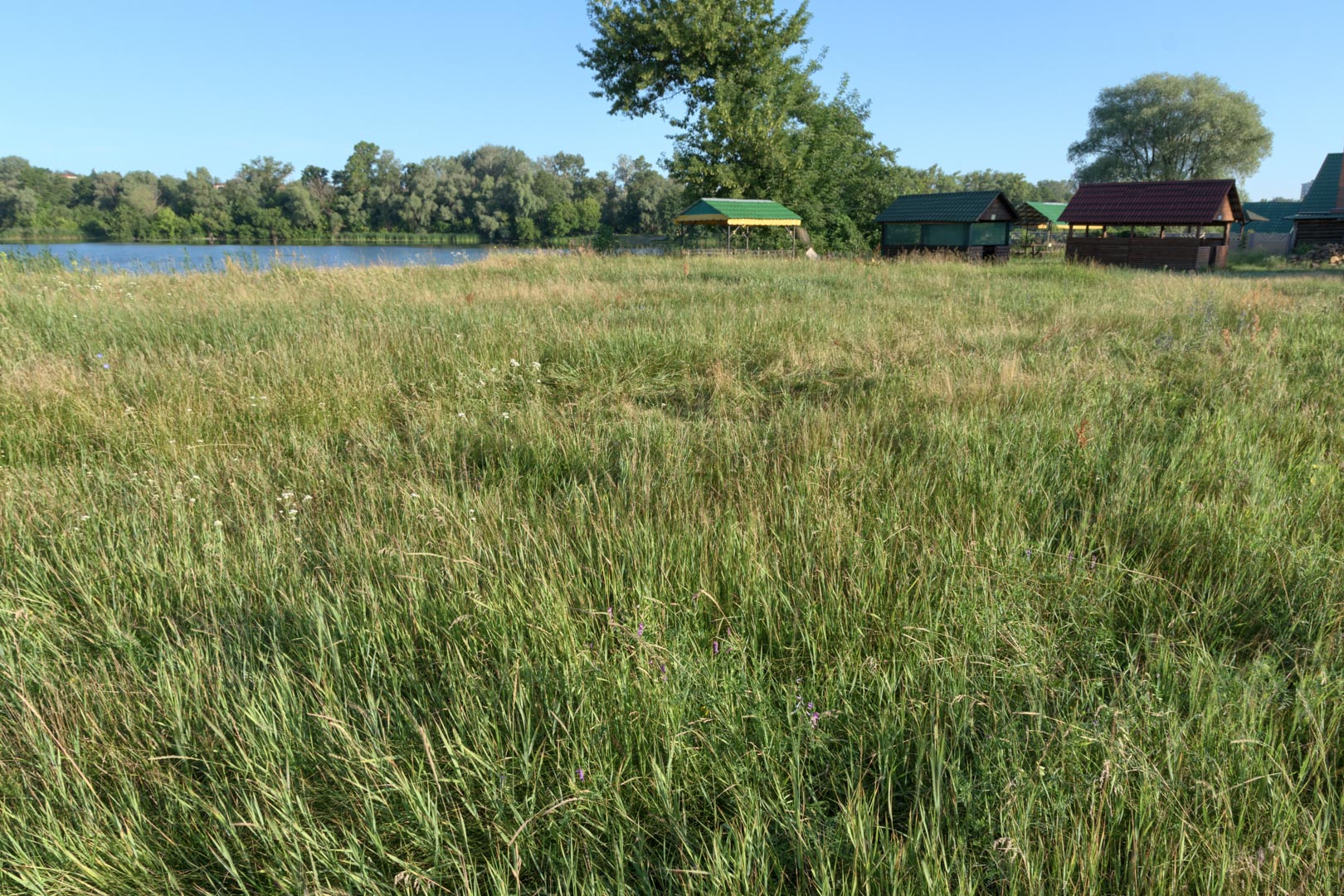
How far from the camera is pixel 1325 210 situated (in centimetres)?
3325

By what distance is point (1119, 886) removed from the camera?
137cm

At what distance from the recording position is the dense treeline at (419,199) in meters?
40.0

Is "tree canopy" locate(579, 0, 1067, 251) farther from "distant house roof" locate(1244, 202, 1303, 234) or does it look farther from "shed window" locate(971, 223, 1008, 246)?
"distant house roof" locate(1244, 202, 1303, 234)

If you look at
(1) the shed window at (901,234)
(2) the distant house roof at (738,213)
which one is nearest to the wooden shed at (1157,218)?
(1) the shed window at (901,234)

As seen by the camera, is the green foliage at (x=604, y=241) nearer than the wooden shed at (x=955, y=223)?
No

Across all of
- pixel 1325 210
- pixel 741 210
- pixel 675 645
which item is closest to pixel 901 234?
Answer: pixel 741 210

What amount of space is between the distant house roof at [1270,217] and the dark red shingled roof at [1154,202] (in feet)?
70.6

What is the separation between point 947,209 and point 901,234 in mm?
2424

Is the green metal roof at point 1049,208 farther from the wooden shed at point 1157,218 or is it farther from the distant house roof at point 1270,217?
the wooden shed at point 1157,218

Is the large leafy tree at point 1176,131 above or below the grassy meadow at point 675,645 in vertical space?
→ above

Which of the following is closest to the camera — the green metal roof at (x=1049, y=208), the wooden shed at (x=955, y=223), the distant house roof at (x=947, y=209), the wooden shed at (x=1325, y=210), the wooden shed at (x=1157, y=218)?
the wooden shed at (x=1157, y=218)

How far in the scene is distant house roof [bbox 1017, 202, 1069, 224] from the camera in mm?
42312

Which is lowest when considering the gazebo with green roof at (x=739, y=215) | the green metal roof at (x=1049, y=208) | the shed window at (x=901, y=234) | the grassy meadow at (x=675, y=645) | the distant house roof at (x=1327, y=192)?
the grassy meadow at (x=675, y=645)

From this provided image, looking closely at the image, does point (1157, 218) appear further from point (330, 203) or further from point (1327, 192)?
point (330, 203)
